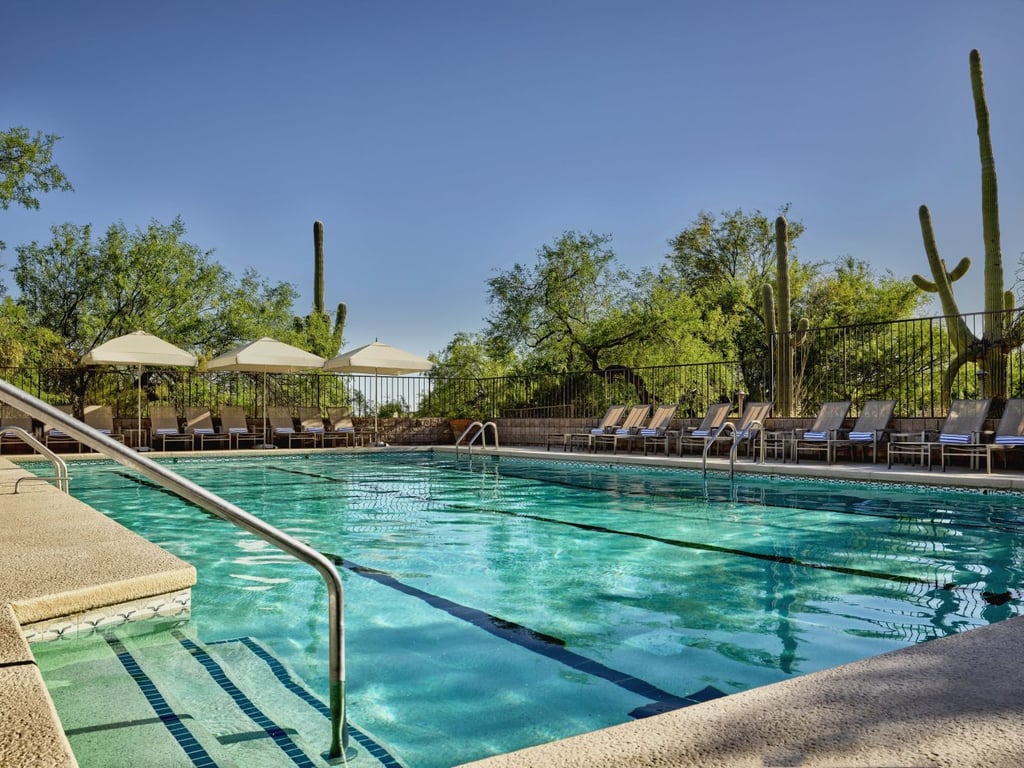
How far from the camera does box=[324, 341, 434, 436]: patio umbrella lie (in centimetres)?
1552

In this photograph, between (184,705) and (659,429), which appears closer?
(184,705)

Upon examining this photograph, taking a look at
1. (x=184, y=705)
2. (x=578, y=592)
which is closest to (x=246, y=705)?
(x=184, y=705)

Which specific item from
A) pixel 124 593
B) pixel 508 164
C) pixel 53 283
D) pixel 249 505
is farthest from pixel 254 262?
pixel 124 593

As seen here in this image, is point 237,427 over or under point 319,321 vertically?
under

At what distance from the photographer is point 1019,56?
52.4ft

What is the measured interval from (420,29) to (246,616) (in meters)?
14.3

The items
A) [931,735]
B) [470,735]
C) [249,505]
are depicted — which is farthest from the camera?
[249,505]

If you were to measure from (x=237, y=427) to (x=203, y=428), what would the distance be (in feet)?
2.18

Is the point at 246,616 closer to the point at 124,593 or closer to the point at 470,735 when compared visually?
the point at 124,593

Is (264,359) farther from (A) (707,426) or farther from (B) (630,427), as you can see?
(A) (707,426)

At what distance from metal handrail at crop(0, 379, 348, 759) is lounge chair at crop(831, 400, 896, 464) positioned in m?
10.1

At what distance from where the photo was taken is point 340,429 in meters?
17.0

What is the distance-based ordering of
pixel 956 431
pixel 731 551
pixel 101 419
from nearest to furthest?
1. pixel 731 551
2. pixel 956 431
3. pixel 101 419

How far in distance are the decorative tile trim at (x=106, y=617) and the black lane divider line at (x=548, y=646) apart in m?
1.30
